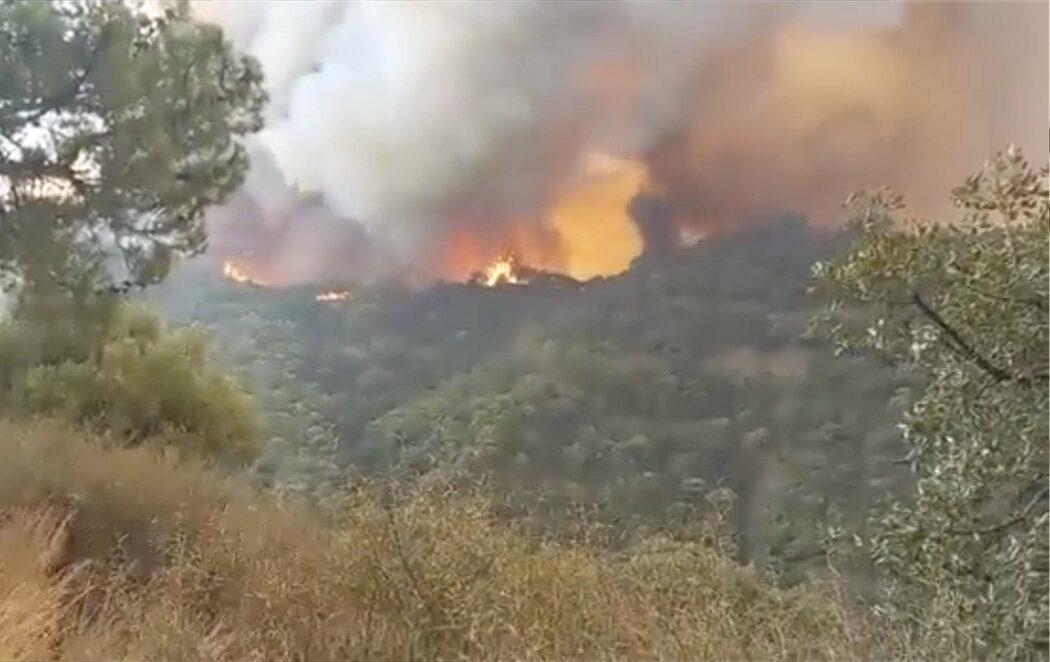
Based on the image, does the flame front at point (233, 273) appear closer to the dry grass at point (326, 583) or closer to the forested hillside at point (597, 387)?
the forested hillside at point (597, 387)

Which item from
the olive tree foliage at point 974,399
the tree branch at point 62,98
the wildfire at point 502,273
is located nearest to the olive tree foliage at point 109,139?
the tree branch at point 62,98

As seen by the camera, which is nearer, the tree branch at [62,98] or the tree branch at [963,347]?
the tree branch at [963,347]

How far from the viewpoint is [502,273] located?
5.77 ft

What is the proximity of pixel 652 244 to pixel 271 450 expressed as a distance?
63 centimetres

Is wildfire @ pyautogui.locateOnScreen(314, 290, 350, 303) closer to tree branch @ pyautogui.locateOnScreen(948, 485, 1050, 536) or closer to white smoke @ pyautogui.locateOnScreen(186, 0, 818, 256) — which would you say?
white smoke @ pyautogui.locateOnScreen(186, 0, 818, 256)

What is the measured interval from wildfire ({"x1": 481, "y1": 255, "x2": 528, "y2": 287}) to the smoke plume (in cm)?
2

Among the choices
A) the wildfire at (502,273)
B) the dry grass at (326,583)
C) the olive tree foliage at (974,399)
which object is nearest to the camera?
the olive tree foliage at (974,399)

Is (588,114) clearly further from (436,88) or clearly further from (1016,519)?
(1016,519)

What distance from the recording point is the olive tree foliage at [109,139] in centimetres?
177

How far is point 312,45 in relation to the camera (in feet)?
5.81

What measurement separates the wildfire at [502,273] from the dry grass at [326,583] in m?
0.31

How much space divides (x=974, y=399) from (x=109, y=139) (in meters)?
1.27

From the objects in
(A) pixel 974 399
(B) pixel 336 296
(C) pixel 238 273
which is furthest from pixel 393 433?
(A) pixel 974 399

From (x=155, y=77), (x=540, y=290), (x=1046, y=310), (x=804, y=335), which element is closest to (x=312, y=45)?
(x=155, y=77)
